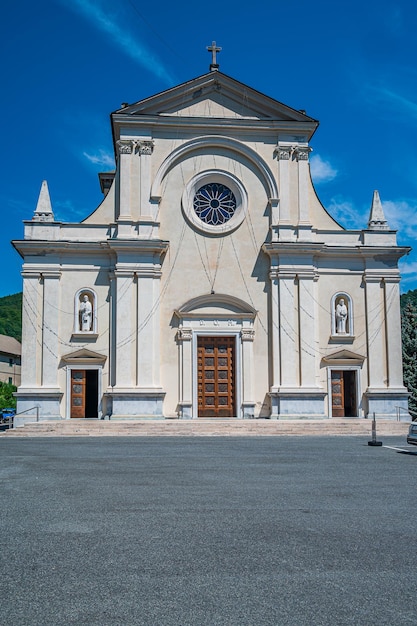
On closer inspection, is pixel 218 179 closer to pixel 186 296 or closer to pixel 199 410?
pixel 186 296

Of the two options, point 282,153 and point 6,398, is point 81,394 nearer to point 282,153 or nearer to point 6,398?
point 282,153

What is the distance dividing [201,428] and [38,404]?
281 inches

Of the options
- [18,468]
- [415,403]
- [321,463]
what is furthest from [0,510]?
[415,403]

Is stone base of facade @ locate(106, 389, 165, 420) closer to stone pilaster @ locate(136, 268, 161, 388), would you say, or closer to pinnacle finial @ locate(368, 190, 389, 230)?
stone pilaster @ locate(136, 268, 161, 388)

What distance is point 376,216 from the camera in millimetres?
32562

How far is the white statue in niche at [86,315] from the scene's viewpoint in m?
30.2

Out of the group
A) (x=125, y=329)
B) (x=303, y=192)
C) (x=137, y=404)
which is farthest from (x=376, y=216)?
(x=137, y=404)

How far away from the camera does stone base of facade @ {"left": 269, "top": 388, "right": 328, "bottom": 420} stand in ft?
97.5

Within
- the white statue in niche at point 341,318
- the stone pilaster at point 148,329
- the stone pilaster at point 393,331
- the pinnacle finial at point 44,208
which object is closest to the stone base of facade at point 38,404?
the stone pilaster at point 148,329

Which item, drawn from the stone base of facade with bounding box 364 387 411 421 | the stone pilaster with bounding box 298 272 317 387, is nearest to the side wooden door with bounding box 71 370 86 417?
the stone pilaster with bounding box 298 272 317 387

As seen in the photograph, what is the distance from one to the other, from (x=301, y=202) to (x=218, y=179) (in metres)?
3.78

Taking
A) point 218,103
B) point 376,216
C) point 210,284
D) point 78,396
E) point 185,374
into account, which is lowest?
point 78,396

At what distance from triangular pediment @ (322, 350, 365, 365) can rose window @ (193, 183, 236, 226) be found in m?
7.45

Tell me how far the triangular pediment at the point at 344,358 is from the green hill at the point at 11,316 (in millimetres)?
62363
